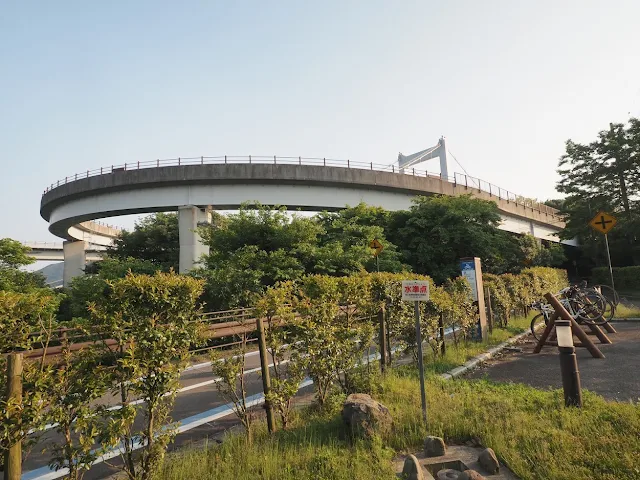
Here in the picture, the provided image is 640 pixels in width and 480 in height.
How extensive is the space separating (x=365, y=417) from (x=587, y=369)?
5.11 metres

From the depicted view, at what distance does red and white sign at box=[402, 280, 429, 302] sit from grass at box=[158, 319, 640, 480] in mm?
1333

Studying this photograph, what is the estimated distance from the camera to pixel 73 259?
1417 inches

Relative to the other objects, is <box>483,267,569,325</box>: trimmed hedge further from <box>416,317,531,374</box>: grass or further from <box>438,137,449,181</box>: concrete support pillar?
<box>438,137,449,181</box>: concrete support pillar

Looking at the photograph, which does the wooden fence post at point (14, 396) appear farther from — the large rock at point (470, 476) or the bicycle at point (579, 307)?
the bicycle at point (579, 307)

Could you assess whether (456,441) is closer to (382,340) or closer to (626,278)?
(382,340)

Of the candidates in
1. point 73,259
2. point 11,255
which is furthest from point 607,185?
point 73,259

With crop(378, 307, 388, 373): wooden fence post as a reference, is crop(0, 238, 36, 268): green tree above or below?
above

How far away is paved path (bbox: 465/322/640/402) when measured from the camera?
17.5ft

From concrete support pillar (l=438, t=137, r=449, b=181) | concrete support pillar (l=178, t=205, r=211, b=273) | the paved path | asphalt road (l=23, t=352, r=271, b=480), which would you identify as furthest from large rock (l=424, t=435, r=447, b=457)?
concrete support pillar (l=438, t=137, r=449, b=181)

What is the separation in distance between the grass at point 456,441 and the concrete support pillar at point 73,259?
125 ft

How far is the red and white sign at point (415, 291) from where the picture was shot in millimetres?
4406

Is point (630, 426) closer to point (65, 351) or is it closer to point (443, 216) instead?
point (65, 351)

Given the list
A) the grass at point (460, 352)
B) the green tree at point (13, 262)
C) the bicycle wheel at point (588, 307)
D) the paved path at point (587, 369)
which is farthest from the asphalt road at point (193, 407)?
the green tree at point (13, 262)

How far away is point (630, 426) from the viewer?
351 cm
